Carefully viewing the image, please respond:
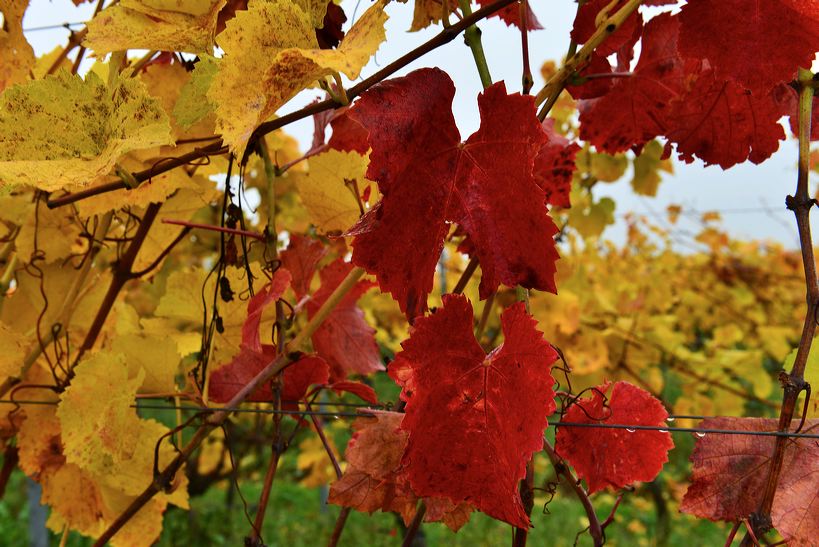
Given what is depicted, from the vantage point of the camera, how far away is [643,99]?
0.65 meters

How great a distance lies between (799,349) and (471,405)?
207 millimetres

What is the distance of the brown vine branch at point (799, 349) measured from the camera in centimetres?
44

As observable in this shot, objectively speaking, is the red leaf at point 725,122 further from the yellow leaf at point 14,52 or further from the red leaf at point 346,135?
the yellow leaf at point 14,52

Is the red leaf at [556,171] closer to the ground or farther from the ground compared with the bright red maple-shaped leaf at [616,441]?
farther from the ground

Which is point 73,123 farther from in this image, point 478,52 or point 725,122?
point 725,122

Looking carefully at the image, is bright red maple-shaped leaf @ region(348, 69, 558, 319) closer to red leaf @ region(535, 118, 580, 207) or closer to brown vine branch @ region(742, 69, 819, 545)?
brown vine branch @ region(742, 69, 819, 545)

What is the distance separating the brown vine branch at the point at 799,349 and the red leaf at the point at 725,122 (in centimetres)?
9

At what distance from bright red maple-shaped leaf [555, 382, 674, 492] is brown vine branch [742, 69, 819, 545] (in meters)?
0.07

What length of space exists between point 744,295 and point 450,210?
15.0 feet

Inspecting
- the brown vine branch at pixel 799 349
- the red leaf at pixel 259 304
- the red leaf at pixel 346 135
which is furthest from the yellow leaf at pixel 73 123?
the brown vine branch at pixel 799 349

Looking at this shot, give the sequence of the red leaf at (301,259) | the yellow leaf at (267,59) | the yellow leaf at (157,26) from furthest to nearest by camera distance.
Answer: the red leaf at (301,259)
the yellow leaf at (157,26)
the yellow leaf at (267,59)

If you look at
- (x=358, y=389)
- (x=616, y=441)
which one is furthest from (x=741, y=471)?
(x=358, y=389)

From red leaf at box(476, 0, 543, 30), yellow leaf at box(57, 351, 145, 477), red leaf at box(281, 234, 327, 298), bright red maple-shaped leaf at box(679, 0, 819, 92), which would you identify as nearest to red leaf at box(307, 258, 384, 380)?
red leaf at box(281, 234, 327, 298)

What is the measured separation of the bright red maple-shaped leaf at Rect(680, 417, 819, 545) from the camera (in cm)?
46
